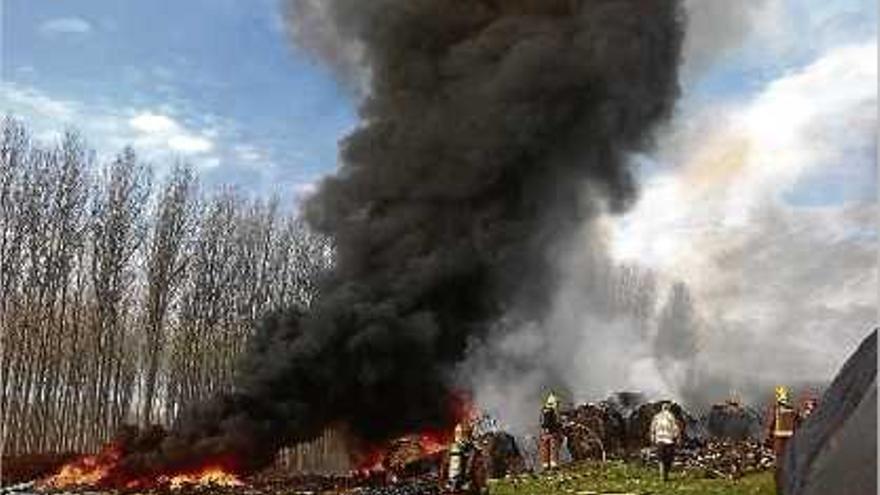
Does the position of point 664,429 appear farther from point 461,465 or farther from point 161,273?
point 161,273

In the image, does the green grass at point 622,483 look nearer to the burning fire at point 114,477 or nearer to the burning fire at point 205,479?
the burning fire at point 205,479

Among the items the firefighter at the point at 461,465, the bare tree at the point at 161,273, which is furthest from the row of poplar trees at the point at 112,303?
the firefighter at the point at 461,465

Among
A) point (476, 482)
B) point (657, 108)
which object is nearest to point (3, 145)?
point (657, 108)

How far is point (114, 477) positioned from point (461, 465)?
15.1 m

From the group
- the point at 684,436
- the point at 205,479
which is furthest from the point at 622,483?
the point at 205,479

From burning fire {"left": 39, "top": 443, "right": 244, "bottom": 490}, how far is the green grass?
10655 millimetres

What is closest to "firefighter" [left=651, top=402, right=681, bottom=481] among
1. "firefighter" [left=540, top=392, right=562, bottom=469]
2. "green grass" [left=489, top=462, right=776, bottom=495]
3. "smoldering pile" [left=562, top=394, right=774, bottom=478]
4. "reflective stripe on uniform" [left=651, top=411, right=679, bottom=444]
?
"reflective stripe on uniform" [left=651, top=411, right=679, bottom=444]

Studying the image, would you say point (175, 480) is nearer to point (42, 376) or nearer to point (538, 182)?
point (42, 376)

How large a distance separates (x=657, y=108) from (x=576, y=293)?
631 inches

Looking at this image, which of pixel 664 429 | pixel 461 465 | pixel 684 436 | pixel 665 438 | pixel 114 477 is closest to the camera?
pixel 461 465

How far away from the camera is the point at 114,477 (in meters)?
33.0

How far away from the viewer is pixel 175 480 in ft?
105

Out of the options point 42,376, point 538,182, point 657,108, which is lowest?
point 42,376

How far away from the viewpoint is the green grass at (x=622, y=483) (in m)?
20.9
